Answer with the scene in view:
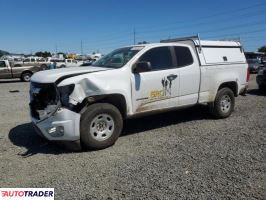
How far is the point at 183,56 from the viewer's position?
714cm

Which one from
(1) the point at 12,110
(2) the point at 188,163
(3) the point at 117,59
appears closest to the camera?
(2) the point at 188,163

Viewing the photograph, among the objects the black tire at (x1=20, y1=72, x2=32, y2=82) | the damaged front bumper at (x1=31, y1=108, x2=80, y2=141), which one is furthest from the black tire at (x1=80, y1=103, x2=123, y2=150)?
the black tire at (x1=20, y1=72, x2=32, y2=82)

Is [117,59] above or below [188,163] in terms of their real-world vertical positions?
above

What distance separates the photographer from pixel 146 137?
649 cm

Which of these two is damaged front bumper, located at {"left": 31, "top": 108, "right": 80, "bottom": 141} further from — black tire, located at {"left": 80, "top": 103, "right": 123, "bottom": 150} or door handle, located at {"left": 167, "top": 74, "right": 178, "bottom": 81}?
door handle, located at {"left": 167, "top": 74, "right": 178, "bottom": 81}

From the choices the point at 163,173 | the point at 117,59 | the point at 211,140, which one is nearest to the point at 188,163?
the point at 163,173

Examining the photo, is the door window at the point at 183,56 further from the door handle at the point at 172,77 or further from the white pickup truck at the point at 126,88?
the door handle at the point at 172,77

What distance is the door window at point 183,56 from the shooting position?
7.01 metres

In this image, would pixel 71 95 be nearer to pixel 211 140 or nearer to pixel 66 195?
pixel 66 195

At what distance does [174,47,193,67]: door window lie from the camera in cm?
701

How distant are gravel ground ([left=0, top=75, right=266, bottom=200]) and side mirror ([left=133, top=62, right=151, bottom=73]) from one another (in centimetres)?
135

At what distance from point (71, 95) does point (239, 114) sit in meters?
5.16

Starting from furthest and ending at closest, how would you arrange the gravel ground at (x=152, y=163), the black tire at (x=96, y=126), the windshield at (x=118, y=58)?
1. the windshield at (x=118, y=58)
2. the black tire at (x=96, y=126)
3. the gravel ground at (x=152, y=163)

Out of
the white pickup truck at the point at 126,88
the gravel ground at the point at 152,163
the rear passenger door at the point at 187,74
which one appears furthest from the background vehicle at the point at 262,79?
the rear passenger door at the point at 187,74
